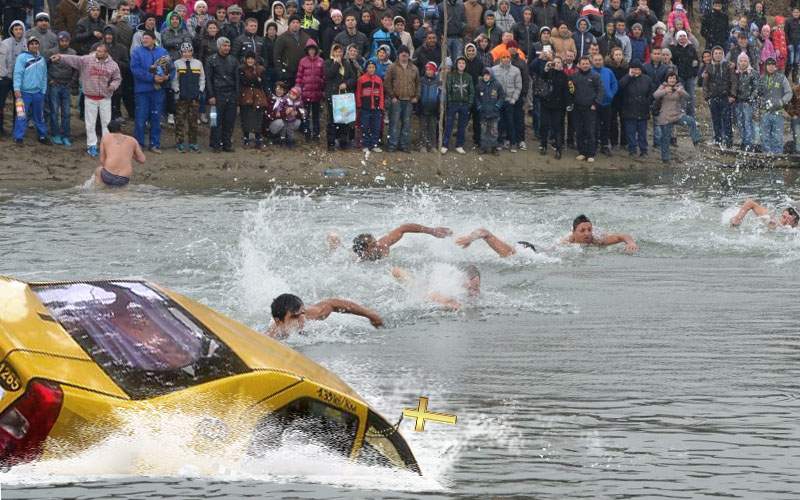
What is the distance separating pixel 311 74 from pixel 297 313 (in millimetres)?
12571

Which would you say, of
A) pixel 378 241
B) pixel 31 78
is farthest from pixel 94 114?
pixel 378 241

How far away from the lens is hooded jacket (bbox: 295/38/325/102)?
23.8m

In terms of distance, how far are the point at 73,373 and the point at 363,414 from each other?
1654 mm

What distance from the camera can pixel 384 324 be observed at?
13453mm

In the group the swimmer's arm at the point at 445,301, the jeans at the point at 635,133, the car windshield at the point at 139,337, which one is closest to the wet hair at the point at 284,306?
the swimmer's arm at the point at 445,301

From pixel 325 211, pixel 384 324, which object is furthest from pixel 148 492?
pixel 325 211

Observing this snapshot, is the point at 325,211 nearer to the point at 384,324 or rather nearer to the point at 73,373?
the point at 384,324

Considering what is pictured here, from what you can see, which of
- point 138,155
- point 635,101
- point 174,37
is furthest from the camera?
point 635,101

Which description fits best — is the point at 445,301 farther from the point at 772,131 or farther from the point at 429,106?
the point at 772,131

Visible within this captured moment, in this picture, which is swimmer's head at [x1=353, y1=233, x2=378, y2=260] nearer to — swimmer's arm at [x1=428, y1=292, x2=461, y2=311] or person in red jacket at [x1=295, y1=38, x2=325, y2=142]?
swimmer's arm at [x1=428, y1=292, x2=461, y2=311]

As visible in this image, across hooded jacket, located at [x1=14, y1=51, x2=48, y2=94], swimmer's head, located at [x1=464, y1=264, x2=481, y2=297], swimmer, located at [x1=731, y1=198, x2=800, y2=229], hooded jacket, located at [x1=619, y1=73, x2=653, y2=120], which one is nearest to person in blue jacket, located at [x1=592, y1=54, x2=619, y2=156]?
hooded jacket, located at [x1=619, y1=73, x2=653, y2=120]

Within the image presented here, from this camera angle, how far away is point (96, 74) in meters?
22.5

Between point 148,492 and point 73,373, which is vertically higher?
point 73,373

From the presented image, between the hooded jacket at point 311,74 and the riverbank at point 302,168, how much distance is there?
46.4 inches
